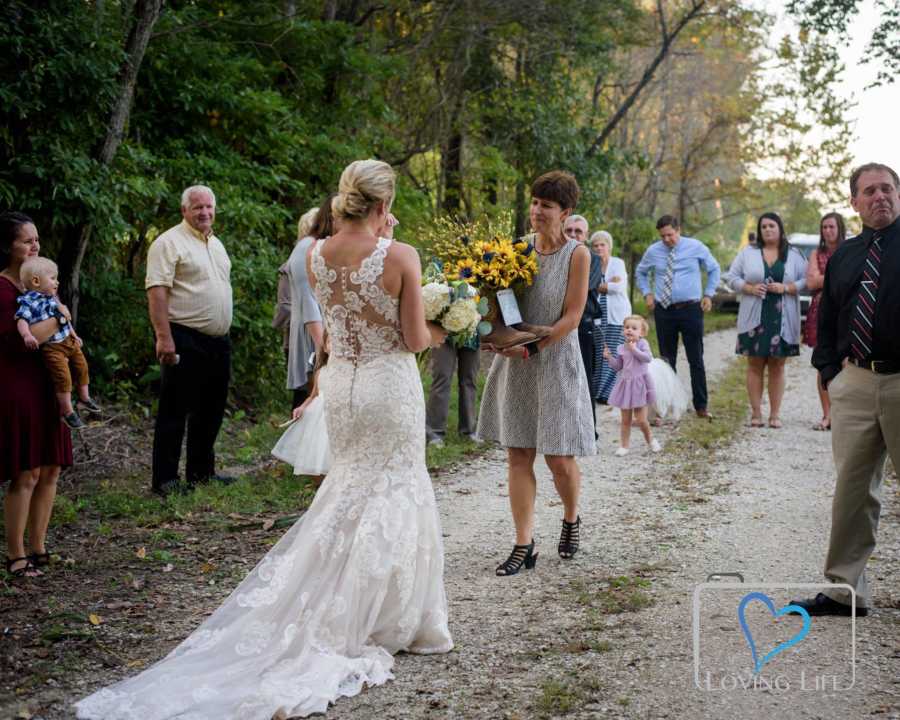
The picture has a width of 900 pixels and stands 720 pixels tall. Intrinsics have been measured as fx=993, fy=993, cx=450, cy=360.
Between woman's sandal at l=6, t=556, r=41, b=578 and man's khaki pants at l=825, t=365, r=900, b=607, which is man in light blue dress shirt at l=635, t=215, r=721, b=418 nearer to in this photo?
man's khaki pants at l=825, t=365, r=900, b=607

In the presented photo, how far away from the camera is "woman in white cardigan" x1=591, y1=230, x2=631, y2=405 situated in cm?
1138

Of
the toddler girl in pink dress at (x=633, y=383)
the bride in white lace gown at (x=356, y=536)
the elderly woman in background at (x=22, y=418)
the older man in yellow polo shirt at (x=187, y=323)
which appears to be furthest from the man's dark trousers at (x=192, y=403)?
the toddler girl in pink dress at (x=633, y=383)

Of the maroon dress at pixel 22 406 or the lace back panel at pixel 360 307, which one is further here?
the maroon dress at pixel 22 406

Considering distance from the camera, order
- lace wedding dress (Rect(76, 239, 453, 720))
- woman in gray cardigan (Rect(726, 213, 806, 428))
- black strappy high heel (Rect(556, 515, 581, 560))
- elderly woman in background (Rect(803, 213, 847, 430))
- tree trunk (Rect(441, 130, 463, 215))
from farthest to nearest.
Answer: tree trunk (Rect(441, 130, 463, 215)) < woman in gray cardigan (Rect(726, 213, 806, 428)) < elderly woman in background (Rect(803, 213, 847, 430)) < black strappy high heel (Rect(556, 515, 581, 560)) < lace wedding dress (Rect(76, 239, 453, 720))

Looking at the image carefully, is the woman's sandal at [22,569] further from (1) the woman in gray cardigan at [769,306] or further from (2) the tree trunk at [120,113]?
(1) the woman in gray cardigan at [769,306]

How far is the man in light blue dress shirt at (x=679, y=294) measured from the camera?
39.9ft

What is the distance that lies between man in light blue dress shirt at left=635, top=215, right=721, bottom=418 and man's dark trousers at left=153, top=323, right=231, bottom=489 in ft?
19.0

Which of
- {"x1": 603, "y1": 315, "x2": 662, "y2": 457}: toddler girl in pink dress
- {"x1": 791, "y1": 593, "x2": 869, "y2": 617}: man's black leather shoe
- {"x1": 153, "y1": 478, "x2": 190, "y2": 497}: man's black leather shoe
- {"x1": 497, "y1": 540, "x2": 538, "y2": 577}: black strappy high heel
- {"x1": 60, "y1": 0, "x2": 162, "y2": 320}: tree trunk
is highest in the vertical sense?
{"x1": 60, "y1": 0, "x2": 162, "y2": 320}: tree trunk

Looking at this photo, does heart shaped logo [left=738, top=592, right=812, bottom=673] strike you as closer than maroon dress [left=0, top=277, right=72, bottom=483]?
Yes

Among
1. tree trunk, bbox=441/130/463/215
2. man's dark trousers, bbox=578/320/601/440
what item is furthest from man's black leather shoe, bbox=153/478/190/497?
tree trunk, bbox=441/130/463/215

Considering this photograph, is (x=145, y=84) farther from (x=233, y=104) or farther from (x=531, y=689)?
(x=531, y=689)

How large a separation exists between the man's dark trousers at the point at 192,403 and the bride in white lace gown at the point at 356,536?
123 inches

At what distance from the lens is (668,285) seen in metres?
12.2

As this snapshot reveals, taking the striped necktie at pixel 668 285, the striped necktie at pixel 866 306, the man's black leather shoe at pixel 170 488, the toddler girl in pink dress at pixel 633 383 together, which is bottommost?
the man's black leather shoe at pixel 170 488
